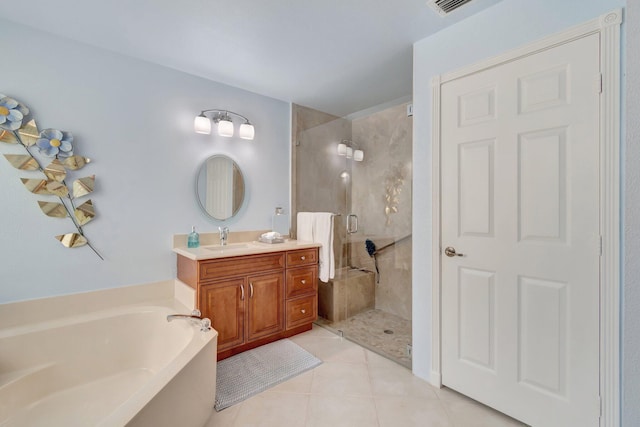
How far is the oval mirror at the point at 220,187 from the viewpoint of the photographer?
2596 mm

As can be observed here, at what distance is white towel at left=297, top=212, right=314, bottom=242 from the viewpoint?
2.99 metres

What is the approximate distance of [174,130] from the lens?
242 cm

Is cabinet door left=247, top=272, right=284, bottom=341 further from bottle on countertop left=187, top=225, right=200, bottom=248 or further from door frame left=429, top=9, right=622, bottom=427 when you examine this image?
door frame left=429, top=9, right=622, bottom=427

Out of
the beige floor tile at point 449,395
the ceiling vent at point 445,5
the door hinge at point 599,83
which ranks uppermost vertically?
the ceiling vent at point 445,5

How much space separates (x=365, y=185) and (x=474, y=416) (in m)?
2.17

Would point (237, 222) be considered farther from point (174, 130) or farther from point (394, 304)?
point (394, 304)

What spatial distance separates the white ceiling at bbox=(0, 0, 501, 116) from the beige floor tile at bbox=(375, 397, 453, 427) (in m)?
2.43

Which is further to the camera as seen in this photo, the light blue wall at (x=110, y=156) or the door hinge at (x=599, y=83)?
the light blue wall at (x=110, y=156)

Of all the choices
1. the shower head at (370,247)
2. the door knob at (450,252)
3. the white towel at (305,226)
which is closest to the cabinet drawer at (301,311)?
the white towel at (305,226)

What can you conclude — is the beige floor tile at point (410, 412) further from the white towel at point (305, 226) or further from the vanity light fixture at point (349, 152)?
the vanity light fixture at point (349, 152)

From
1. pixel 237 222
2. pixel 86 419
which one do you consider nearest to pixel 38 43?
pixel 237 222

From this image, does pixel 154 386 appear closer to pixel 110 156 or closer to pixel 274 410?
pixel 274 410

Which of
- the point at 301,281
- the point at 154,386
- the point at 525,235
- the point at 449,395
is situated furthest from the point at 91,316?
the point at 525,235

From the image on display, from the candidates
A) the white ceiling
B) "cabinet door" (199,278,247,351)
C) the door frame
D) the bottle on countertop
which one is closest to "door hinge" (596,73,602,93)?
the door frame
